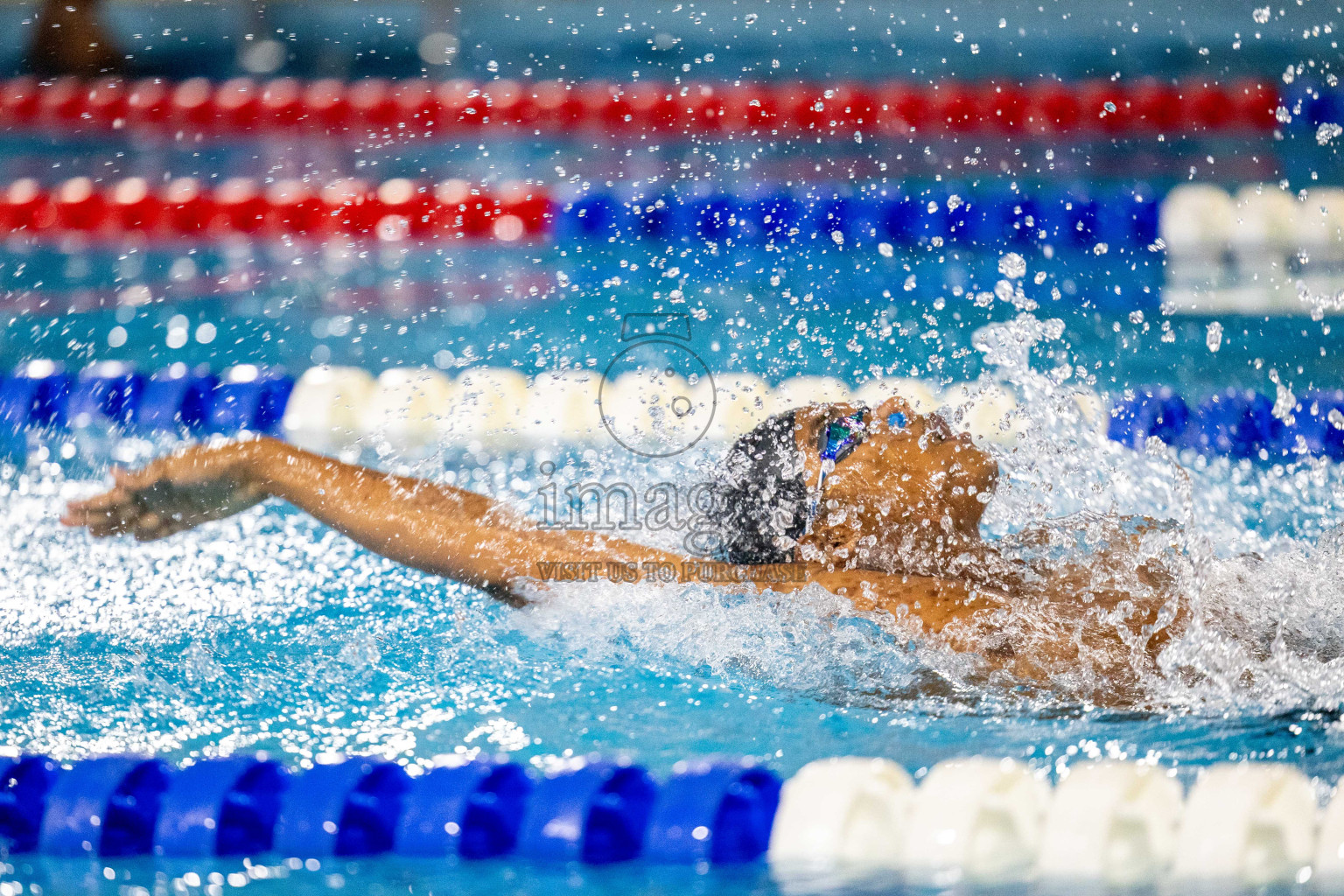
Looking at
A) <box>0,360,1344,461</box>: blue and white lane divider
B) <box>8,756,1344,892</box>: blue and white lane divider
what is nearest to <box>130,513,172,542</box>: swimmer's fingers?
<box>8,756,1344,892</box>: blue and white lane divider

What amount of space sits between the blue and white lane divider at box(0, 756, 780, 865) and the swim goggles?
414 millimetres

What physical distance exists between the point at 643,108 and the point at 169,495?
247 centimetres

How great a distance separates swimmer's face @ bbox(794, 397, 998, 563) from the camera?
1.57 metres

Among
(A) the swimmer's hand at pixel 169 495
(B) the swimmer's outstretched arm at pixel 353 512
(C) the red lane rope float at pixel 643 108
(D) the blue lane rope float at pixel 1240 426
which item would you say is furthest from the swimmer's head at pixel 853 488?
(C) the red lane rope float at pixel 643 108

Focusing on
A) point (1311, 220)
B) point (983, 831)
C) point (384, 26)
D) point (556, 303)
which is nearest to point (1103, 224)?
point (1311, 220)

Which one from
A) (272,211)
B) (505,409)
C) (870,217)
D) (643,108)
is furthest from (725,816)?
(643,108)

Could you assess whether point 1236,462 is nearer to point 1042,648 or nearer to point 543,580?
point 1042,648

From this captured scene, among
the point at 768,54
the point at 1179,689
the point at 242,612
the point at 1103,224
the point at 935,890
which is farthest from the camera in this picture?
the point at 768,54

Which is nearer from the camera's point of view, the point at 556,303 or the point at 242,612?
the point at 242,612

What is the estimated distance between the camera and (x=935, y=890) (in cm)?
118

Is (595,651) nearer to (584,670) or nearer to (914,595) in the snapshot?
(584,670)

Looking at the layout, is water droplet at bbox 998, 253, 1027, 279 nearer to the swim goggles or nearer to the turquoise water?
the turquoise water

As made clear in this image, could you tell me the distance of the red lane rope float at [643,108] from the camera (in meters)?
3.66

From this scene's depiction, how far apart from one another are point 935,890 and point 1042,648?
0.38m
